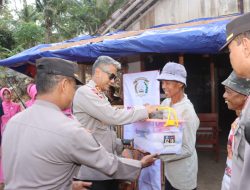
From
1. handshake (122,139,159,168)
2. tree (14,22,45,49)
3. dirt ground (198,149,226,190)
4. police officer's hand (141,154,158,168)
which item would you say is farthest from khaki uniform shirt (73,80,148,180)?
tree (14,22,45,49)

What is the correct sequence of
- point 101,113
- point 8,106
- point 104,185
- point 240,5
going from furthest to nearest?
point 240,5 < point 8,106 < point 104,185 < point 101,113

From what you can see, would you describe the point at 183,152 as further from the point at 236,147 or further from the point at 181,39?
the point at 181,39

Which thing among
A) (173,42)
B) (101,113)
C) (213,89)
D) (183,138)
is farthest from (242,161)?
(213,89)

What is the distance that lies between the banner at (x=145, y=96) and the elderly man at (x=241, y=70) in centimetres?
258

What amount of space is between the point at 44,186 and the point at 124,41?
336cm

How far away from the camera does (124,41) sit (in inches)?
194

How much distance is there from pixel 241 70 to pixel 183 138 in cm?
160

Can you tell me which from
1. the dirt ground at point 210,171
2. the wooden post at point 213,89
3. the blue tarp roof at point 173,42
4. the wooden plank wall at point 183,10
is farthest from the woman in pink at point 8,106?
the wooden post at point 213,89

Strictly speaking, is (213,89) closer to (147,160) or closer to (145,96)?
(145,96)

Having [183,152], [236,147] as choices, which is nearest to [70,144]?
[236,147]

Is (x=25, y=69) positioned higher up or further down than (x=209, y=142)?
higher up

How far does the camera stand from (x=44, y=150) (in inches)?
73.3

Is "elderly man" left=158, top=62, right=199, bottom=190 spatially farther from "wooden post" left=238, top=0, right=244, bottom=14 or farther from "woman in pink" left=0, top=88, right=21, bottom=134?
"wooden post" left=238, top=0, right=244, bottom=14

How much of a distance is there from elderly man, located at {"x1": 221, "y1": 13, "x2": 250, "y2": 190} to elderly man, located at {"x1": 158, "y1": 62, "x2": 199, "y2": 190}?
149cm
